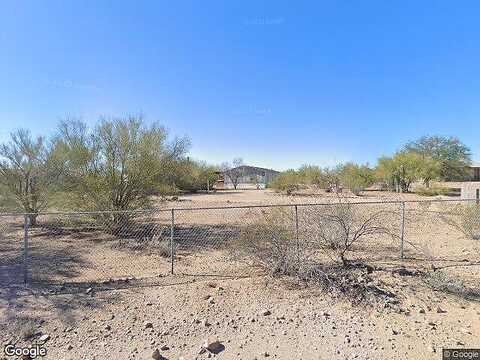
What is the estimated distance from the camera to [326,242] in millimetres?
6121

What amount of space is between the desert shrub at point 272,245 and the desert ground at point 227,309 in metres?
0.20

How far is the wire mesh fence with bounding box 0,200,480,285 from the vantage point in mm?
5777

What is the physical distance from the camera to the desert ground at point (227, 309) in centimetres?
340

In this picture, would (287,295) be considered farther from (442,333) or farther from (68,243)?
(68,243)

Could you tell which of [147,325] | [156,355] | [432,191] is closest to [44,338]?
[147,325]

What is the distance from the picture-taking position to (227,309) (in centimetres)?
→ 427

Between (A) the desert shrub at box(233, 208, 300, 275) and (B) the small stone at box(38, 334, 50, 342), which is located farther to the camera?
(A) the desert shrub at box(233, 208, 300, 275)

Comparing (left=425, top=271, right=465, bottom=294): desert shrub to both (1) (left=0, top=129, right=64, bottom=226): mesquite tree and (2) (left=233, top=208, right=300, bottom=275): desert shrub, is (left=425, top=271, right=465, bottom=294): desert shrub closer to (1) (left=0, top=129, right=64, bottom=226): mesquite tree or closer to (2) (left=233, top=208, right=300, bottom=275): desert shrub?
(2) (left=233, top=208, right=300, bottom=275): desert shrub

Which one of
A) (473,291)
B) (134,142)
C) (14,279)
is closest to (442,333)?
(473,291)

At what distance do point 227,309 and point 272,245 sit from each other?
5.68 ft

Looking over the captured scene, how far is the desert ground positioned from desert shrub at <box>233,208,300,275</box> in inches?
7.9

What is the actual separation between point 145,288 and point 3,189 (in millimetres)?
8718

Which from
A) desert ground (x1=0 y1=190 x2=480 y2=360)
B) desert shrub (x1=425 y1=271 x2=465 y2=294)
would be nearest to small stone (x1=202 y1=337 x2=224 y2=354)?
desert ground (x1=0 y1=190 x2=480 y2=360)

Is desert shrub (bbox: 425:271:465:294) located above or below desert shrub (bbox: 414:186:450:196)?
below
